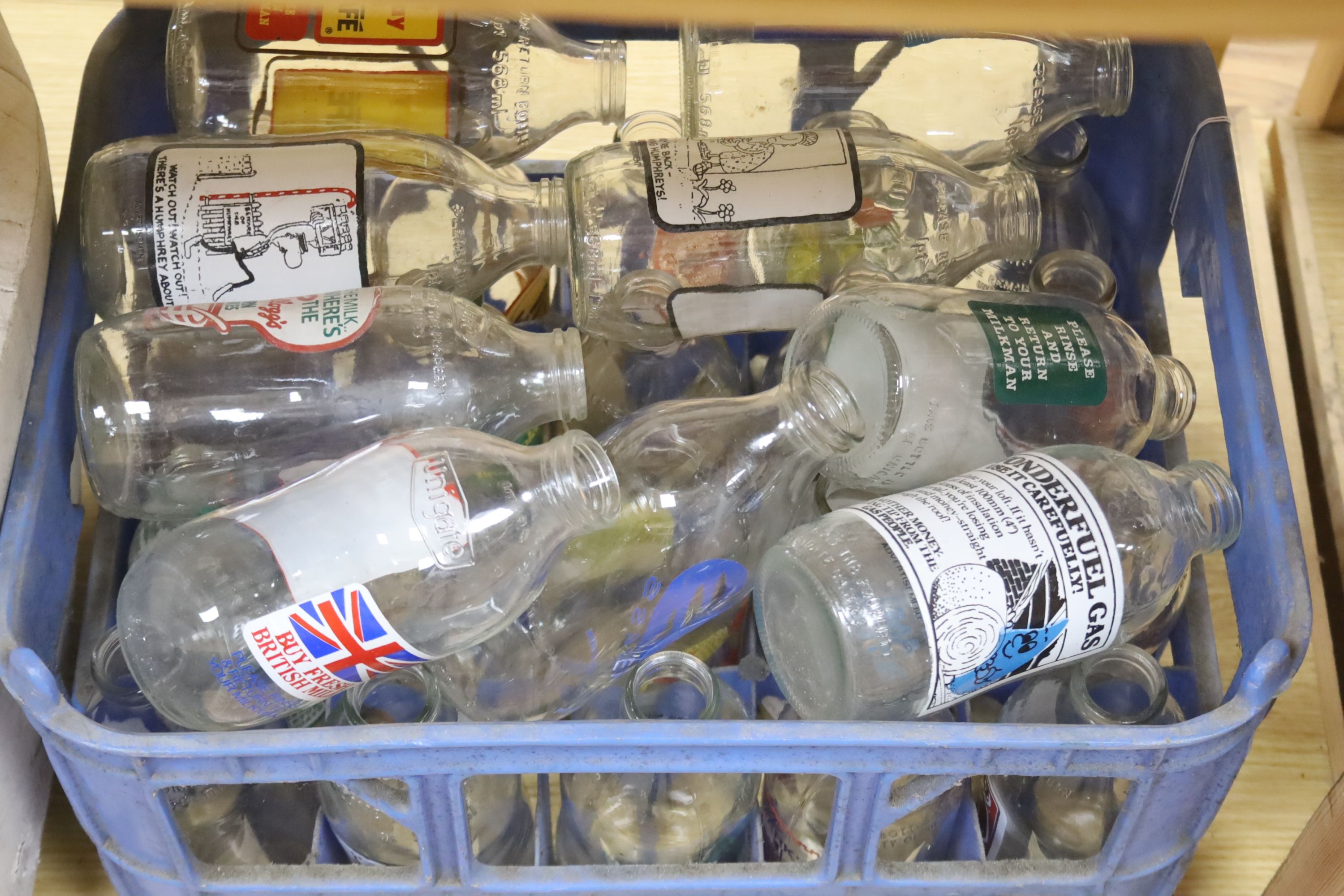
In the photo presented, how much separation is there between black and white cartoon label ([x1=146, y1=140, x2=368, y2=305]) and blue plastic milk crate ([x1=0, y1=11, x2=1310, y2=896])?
0.06 meters

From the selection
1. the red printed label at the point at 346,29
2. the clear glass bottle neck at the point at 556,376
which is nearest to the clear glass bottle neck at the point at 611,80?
the red printed label at the point at 346,29

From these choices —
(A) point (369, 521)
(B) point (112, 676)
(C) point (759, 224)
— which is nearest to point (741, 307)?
(C) point (759, 224)

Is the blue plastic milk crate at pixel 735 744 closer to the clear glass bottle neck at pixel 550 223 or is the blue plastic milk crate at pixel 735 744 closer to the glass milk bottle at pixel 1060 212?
the glass milk bottle at pixel 1060 212

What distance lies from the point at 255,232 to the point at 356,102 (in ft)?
0.48

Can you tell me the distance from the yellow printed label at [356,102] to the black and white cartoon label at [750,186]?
0.53 feet

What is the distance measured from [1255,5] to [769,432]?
422 mm

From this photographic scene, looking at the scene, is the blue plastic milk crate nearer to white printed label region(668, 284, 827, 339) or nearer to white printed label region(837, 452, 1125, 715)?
white printed label region(837, 452, 1125, 715)

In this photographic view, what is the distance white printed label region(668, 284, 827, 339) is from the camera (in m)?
0.69

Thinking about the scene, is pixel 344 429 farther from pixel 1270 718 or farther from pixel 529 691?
pixel 1270 718

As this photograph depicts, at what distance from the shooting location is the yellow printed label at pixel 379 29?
74 centimetres

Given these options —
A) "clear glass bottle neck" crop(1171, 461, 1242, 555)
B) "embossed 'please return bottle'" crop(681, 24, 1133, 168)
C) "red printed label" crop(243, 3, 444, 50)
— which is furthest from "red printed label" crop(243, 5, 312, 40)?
"clear glass bottle neck" crop(1171, 461, 1242, 555)

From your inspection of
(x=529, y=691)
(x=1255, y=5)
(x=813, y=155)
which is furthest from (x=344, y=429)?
(x=1255, y=5)

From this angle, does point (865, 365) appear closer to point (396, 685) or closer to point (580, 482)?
point (580, 482)

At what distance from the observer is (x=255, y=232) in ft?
2.13
